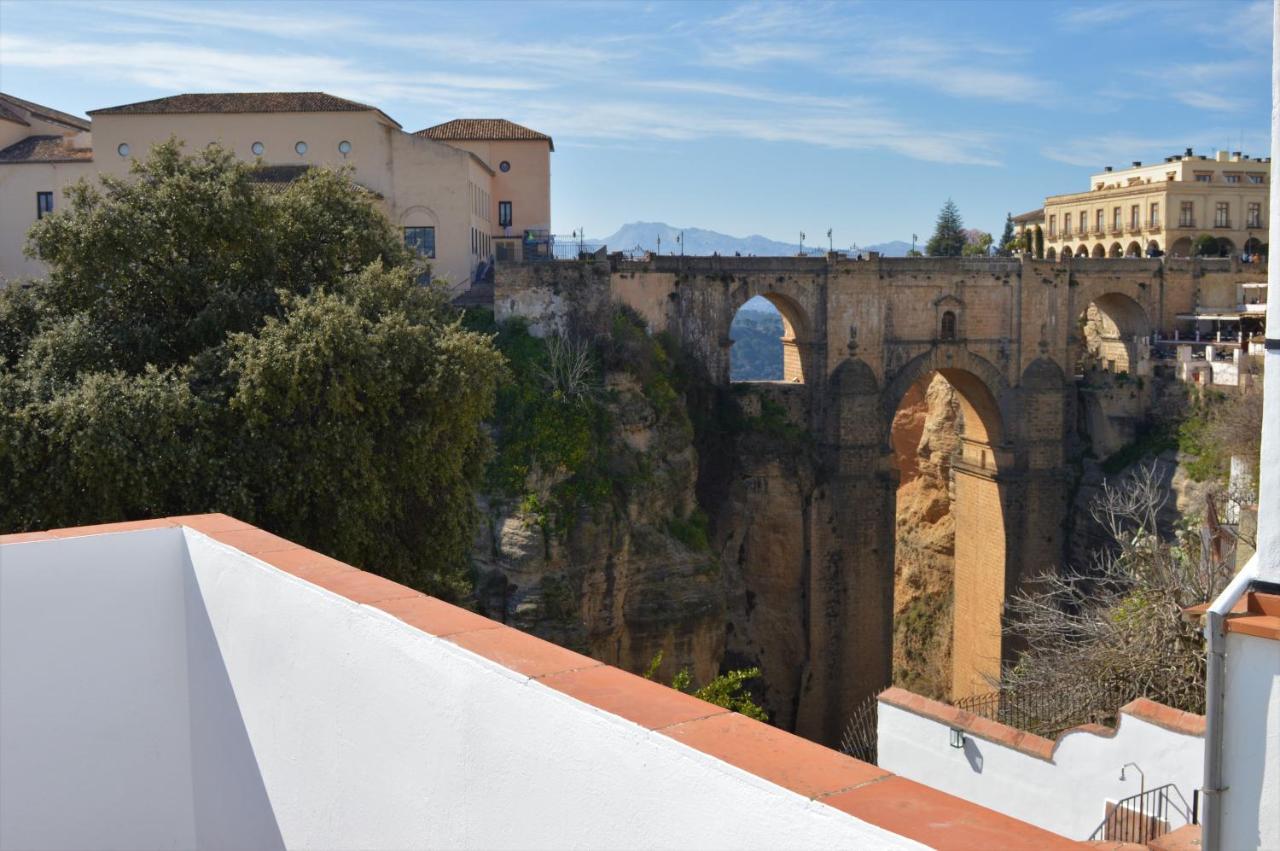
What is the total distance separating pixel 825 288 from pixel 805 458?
4.63 meters

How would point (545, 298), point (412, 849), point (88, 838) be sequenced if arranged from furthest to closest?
point (545, 298) → point (88, 838) → point (412, 849)

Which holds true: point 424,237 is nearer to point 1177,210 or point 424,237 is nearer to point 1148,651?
point 1148,651

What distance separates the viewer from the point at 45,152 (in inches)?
1337

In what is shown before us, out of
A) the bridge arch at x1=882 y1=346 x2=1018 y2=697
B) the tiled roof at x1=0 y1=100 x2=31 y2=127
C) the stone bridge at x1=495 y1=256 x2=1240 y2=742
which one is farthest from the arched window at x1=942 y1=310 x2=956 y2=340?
the tiled roof at x1=0 y1=100 x2=31 y2=127

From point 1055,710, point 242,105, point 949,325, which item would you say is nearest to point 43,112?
point 242,105

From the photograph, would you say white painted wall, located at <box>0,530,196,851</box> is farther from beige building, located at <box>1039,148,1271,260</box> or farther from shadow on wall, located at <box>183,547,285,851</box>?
beige building, located at <box>1039,148,1271,260</box>

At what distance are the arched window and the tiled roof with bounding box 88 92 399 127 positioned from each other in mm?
16562

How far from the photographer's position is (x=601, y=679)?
11.2 ft

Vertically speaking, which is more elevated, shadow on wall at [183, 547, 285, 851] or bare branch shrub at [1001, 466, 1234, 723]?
shadow on wall at [183, 547, 285, 851]

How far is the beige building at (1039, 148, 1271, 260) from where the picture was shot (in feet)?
182

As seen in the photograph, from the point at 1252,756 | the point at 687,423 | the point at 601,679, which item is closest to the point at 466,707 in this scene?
the point at 601,679

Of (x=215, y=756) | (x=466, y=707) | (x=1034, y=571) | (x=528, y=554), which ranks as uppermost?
(x=466, y=707)

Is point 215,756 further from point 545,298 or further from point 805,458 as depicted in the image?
point 805,458

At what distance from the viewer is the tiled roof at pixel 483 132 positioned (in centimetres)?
3731
